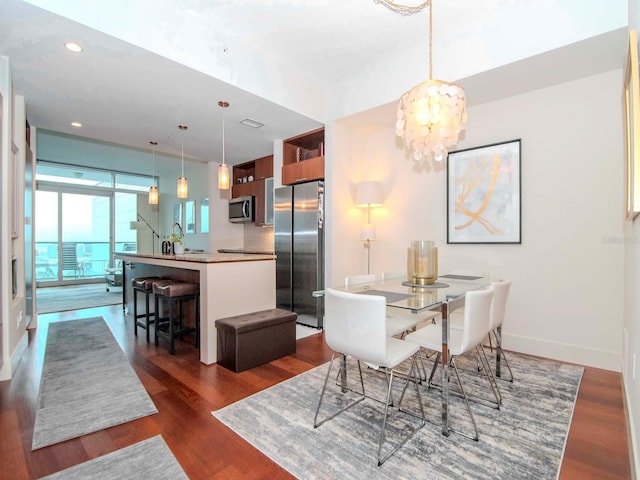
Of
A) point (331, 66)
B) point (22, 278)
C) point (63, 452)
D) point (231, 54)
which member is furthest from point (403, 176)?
point (22, 278)

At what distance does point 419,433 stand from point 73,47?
3.68m

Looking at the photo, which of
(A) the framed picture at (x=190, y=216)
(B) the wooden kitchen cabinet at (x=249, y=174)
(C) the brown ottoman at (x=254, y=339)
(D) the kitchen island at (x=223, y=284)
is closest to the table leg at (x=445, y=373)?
(C) the brown ottoman at (x=254, y=339)

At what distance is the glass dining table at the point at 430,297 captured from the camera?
6.04 ft

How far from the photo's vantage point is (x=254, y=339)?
2922 mm

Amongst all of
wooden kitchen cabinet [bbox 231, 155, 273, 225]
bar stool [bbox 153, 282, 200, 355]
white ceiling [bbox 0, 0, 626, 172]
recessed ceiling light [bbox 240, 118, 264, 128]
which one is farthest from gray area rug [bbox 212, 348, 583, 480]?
wooden kitchen cabinet [bbox 231, 155, 273, 225]

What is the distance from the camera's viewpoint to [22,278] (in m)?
3.43

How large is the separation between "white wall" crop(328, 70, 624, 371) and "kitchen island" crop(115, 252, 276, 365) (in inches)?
83.7

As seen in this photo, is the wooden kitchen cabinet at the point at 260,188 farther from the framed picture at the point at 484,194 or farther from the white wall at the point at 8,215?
the white wall at the point at 8,215

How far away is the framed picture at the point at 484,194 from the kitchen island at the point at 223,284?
2.19m

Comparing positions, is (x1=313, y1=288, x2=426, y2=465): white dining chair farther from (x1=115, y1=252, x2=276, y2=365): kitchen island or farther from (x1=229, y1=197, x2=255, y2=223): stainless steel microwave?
(x1=229, y1=197, x2=255, y2=223): stainless steel microwave

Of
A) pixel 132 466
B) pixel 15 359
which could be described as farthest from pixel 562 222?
pixel 15 359

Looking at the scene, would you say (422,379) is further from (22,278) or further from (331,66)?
(22,278)

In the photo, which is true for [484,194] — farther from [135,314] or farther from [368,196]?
[135,314]

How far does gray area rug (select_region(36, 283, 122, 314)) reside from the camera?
541 cm
